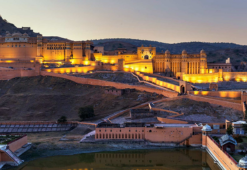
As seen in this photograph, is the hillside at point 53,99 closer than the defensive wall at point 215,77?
Yes

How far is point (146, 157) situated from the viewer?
44156mm

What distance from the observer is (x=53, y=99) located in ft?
218

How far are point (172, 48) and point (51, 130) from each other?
13679 cm

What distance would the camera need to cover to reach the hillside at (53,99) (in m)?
61.2

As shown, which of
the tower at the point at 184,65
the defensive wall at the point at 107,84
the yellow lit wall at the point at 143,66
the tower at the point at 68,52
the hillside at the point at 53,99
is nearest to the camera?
the hillside at the point at 53,99

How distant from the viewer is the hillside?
201 ft

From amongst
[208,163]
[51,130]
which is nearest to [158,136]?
[208,163]

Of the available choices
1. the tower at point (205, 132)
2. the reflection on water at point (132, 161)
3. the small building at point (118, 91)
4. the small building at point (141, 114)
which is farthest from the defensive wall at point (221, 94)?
the reflection on water at point (132, 161)

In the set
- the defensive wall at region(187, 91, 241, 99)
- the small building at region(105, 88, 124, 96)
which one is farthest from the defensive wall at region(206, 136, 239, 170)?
the small building at region(105, 88, 124, 96)

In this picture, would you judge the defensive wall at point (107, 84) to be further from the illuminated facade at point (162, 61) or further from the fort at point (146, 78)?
the illuminated facade at point (162, 61)

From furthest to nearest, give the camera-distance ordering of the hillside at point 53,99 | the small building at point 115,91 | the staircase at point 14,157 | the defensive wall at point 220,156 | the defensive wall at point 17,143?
1. the small building at point 115,91
2. the hillside at point 53,99
3. the defensive wall at point 17,143
4. the staircase at point 14,157
5. the defensive wall at point 220,156

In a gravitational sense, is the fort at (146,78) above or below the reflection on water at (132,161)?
above

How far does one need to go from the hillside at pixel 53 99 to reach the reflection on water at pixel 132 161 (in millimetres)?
14345

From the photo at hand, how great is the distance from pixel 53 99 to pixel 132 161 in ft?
90.2
